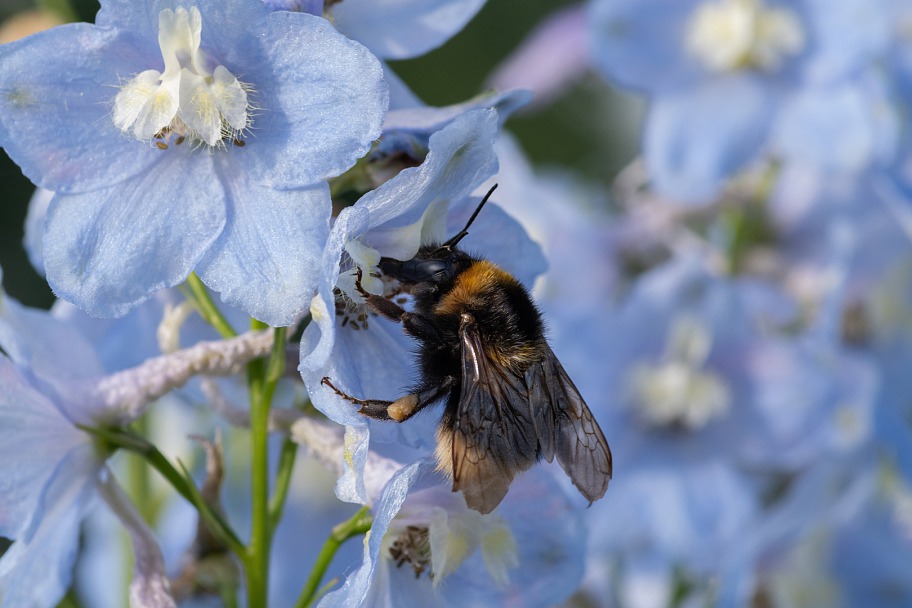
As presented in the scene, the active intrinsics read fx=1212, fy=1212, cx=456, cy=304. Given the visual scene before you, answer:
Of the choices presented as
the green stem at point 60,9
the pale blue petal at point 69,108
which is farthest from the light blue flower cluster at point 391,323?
the green stem at point 60,9

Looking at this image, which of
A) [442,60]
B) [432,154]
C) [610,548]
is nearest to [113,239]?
[432,154]

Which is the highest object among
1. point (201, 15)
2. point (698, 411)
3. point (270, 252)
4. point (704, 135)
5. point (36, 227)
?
point (201, 15)

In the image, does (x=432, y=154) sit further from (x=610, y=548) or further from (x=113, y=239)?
(x=610, y=548)

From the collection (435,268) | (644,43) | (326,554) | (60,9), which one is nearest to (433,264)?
(435,268)

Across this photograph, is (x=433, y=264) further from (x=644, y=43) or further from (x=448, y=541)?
(x=644, y=43)

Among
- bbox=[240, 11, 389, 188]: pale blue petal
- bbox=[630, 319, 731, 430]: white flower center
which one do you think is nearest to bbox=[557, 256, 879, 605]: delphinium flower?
bbox=[630, 319, 731, 430]: white flower center
